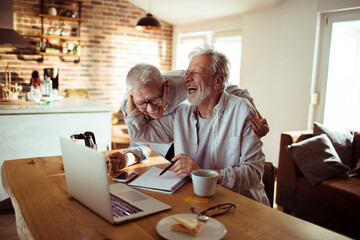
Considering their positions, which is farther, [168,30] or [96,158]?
[168,30]

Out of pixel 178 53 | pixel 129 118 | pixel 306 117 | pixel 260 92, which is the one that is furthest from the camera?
pixel 178 53

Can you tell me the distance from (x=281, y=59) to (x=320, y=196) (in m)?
2.10

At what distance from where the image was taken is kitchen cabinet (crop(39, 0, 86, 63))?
500cm

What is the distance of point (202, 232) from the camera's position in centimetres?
88

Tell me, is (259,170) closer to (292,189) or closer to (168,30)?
(292,189)

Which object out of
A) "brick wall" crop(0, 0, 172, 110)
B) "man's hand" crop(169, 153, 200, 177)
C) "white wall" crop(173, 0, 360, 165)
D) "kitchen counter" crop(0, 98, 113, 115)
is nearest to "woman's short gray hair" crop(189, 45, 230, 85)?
"man's hand" crop(169, 153, 200, 177)

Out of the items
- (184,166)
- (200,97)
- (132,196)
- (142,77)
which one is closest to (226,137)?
(200,97)

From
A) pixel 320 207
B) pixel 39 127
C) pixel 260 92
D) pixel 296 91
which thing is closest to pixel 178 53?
pixel 260 92

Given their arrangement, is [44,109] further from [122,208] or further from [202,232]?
[202,232]

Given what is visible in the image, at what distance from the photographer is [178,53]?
625 centimetres

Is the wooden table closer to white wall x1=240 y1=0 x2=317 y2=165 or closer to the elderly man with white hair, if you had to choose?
the elderly man with white hair

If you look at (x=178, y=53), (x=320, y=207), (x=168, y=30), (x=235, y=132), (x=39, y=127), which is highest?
(x=168, y=30)

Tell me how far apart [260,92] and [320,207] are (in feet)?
7.10

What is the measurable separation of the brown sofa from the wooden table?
1.67 meters
